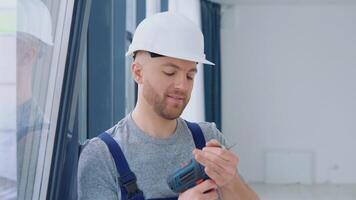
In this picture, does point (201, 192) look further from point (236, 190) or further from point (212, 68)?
point (212, 68)

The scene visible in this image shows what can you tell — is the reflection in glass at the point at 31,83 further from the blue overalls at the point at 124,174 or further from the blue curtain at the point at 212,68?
the blue curtain at the point at 212,68

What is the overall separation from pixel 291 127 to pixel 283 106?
0.30 m

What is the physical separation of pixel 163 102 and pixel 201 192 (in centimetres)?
24

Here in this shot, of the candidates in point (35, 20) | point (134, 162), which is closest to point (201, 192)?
point (134, 162)

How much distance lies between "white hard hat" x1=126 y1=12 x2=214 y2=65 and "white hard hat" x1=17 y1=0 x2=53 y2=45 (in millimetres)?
224

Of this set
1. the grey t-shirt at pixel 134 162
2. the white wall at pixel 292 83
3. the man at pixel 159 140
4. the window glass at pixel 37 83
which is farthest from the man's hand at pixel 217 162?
the white wall at pixel 292 83

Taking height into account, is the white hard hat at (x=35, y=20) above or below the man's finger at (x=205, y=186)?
above

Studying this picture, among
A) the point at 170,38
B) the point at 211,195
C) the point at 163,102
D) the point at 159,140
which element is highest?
the point at 170,38

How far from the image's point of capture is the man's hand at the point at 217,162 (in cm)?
124

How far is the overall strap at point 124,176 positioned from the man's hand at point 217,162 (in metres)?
0.17

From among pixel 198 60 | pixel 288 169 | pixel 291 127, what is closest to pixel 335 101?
pixel 291 127

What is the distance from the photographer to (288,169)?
6.83 metres

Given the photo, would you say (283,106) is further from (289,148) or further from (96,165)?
(96,165)

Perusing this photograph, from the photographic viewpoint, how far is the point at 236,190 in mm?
Result: 1336
